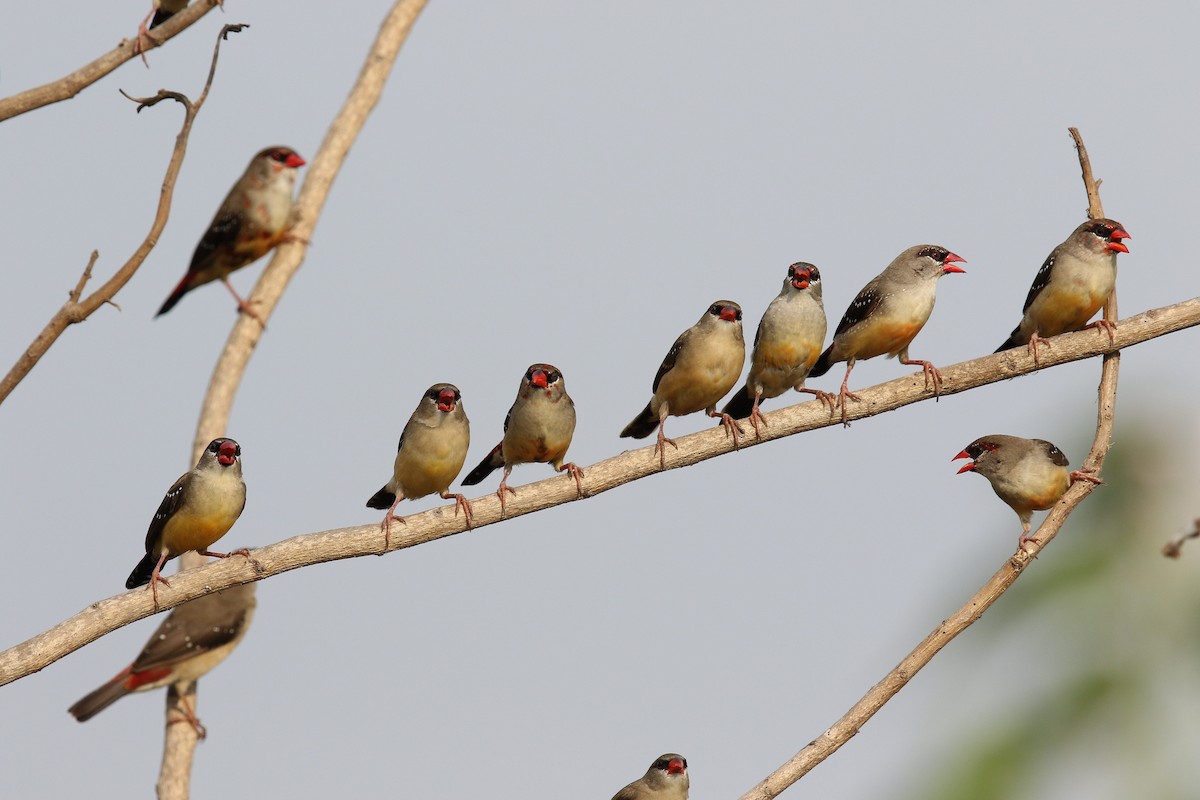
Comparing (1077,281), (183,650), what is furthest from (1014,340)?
(183,650)

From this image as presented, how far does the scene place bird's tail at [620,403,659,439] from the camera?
26.1ft

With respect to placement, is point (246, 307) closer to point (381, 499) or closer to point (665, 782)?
point (381, 499)

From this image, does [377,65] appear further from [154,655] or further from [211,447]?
[154,655]

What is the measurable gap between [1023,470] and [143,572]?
16.3 feet

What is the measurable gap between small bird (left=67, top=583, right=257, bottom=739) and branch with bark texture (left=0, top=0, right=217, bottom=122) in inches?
168

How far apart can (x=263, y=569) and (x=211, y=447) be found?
Answer: 150cm

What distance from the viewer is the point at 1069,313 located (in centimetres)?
773

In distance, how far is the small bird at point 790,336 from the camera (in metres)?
7.49

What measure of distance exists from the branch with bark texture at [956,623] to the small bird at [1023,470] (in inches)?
21.5

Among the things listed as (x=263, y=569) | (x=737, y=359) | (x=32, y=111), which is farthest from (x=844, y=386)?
(x=32, y=111)

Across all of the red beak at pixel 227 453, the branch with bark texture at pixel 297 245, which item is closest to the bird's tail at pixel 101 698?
the branch with bark texture at pixel 297 245

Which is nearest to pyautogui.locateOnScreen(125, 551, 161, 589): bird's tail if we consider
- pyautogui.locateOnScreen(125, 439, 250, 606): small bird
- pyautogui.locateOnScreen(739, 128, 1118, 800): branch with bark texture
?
pyautogui.locateOnScreen(125, 439, 250, 606): small bird

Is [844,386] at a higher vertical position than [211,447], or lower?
lower

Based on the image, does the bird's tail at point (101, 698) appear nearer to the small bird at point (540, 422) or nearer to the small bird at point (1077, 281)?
the small bird at point (540, 422)
